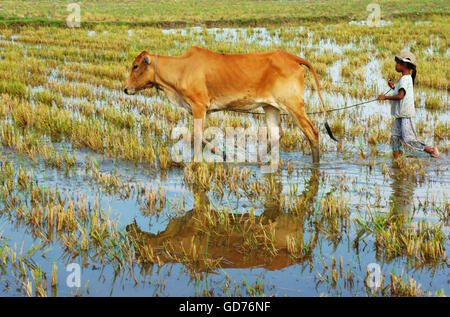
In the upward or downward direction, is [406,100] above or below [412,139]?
above

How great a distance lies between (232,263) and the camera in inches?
157

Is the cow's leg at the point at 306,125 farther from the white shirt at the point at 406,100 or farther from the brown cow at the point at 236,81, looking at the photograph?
the white shirt at the point at 406,100

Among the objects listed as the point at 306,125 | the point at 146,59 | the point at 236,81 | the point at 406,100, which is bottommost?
the point at 306,125

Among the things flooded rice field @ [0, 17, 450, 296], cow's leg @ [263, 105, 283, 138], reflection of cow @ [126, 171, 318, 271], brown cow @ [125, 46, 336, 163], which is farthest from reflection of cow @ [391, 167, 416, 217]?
cow's leg @ [263, 105, 283, 138]

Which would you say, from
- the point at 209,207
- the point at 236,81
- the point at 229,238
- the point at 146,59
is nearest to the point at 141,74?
the point at 146,59

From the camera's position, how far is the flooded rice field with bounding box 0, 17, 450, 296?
146 inches

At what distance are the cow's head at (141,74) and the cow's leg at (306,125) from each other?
1.86m

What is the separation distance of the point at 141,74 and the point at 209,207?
272cm

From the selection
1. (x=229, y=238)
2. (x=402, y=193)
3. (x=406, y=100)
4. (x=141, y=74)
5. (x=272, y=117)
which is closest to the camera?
(x=229, y=238)

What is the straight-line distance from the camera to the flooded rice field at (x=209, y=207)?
371 cm

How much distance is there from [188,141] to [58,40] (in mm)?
13296

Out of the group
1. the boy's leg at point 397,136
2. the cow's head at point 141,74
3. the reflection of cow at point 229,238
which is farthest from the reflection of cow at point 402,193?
the cow's head at point 141,74

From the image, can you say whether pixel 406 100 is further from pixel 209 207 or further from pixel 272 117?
pixel 209 207

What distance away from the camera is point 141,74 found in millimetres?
7211
